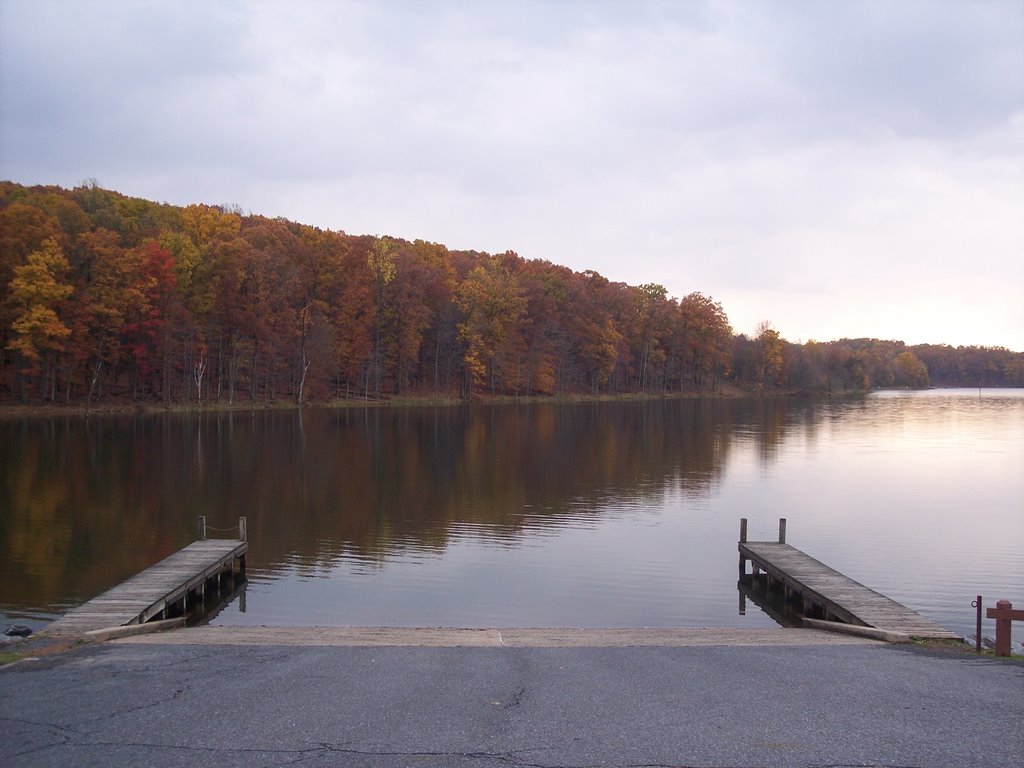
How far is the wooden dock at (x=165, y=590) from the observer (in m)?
10.5

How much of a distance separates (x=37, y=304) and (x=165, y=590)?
44.7 meters

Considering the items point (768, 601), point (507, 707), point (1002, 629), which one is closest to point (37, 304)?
point (768, 601)

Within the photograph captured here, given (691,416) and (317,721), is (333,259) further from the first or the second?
(317,721)

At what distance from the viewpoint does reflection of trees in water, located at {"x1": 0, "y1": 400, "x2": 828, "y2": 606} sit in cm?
1716

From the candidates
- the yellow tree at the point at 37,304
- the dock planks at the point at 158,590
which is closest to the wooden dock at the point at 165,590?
the dock planks at the point at 158,590

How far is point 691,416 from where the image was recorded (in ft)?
207

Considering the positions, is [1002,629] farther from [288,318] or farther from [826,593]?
[288,318]

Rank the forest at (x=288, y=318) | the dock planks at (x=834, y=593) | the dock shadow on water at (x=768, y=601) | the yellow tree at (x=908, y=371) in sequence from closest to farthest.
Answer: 1. the dock planks at (x=834, y=593)
2. the dock shadow on water at (x=768, y=601)
3. the forest at (x=288, y=318)
4. the yellow tree at (x=908, y=371)

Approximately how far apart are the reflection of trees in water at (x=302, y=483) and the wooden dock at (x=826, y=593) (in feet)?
20.1

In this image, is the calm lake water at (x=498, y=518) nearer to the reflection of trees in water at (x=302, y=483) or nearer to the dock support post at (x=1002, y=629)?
the reflection of trees in water at (x=302, y=483)

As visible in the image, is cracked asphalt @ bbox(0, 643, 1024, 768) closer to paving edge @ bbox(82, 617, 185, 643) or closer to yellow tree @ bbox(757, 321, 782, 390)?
paving edge @ bbox(82, 617, 185, 643)

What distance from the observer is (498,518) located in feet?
70.0

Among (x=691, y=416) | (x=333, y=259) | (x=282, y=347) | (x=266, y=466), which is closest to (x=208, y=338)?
(x=282, y=347)

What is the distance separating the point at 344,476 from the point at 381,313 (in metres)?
44.3
